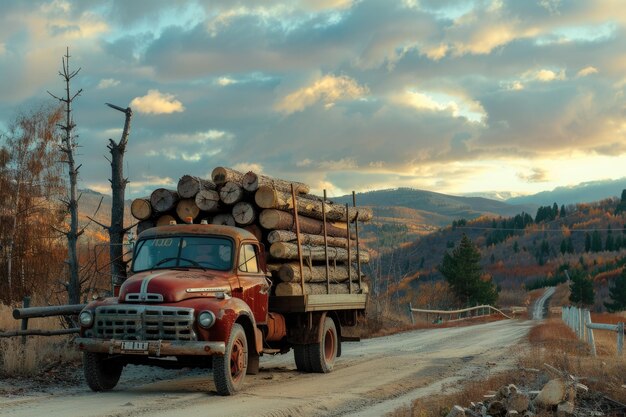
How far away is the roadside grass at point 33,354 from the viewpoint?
1339cm

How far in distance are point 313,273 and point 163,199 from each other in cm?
313

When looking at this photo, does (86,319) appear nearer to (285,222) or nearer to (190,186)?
(190,186)

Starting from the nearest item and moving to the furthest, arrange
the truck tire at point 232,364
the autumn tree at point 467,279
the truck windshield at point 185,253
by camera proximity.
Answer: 1. the truck tire at point 232,364
2. the truck windshield at point 185,253
3. the autumn tree at point 467,279

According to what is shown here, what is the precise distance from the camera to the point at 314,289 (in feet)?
50.8

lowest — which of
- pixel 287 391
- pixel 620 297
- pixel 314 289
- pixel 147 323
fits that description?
pixel 620 297

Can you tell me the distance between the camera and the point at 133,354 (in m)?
11.4

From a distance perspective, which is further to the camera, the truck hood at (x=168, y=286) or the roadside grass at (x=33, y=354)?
the roadside grass at (x=33, y=354)

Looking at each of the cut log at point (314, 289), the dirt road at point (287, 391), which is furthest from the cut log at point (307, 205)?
the dirt road at point (287, 391)

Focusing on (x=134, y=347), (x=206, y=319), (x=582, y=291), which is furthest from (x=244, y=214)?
(x=582, y=291)

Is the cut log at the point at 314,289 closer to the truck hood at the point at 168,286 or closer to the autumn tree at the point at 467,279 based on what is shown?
the truck hood at the point at 168,286

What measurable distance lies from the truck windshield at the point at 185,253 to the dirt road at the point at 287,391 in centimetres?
194

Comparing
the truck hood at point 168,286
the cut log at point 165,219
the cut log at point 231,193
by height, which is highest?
the cut log at point 231,193

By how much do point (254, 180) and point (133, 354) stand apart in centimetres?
440

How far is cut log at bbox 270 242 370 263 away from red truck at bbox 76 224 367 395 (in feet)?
1.16
